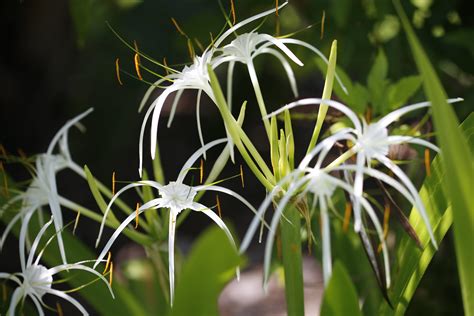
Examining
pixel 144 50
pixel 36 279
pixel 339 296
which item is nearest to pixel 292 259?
pixel 339 296

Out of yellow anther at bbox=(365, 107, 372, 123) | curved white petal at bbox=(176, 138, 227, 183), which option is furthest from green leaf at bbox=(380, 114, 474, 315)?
curved white petal at bbox=(176, 138, 227, 183)

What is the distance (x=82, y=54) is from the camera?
→ 1761mm

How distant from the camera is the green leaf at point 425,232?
0.59 m

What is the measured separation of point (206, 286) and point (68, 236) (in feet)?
1.10

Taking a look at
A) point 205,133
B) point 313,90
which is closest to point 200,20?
point 205,133

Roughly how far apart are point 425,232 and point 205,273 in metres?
0.23

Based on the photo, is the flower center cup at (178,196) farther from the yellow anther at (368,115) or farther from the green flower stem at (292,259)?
the yellow anther at (368,115)

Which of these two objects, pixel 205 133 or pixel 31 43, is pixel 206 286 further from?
pixel 205 133

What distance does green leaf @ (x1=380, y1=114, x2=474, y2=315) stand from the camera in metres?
0.59

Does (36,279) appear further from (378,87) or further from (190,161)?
(378,87)

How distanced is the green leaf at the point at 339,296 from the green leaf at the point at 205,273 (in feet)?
0.23

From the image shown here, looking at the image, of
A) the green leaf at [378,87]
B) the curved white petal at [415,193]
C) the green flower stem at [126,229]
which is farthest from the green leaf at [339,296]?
the green leaf at [378,87]

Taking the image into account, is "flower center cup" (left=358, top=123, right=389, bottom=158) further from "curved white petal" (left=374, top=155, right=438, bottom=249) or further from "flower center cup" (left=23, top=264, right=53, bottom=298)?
"flower center cup" (left=23, top=264, right=53, bottom=298)

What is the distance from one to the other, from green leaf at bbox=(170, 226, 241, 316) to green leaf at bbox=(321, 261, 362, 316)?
0.23 feet
